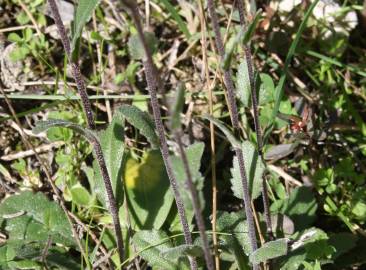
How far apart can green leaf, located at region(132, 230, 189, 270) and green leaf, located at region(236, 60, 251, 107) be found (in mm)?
565

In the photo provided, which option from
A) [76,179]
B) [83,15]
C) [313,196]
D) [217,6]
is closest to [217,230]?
[313,196]

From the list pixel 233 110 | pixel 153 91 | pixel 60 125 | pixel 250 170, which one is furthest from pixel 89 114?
pixel 250 170

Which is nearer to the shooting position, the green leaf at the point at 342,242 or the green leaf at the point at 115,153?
the green leaf at the point at 115,153

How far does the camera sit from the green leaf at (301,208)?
2.33 metres

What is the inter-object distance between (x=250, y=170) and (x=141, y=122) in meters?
0.41

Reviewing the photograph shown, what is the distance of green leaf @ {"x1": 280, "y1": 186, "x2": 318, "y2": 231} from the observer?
7.65 ft

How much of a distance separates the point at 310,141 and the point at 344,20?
29.7 inches

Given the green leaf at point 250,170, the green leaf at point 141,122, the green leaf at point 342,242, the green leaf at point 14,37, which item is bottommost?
the green leaf at point 342,242

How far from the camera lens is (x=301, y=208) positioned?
234cm

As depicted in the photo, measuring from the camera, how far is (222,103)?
2639mm

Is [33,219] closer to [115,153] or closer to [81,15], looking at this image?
[115,153]

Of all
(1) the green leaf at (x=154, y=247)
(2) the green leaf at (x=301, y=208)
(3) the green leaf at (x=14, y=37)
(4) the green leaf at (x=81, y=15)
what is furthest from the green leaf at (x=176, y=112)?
(3) the green leaf at (x=14, y=37)

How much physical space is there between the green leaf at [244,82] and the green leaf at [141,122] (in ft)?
A: 1.11

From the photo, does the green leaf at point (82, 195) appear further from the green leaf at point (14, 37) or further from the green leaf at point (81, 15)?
the green leaf at point (81, 15)
